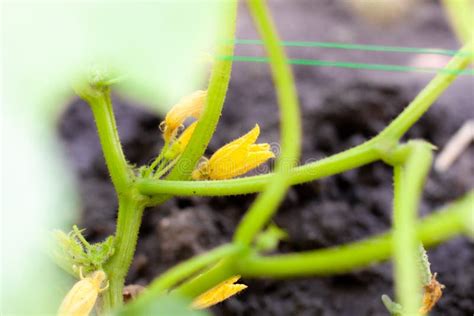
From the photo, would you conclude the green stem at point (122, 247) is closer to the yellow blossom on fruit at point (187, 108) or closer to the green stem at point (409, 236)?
the yellow blossom on fruit at point (187, 108)

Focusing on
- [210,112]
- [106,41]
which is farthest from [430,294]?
[106,41]

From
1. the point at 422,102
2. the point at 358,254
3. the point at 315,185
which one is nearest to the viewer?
the point at 358,254

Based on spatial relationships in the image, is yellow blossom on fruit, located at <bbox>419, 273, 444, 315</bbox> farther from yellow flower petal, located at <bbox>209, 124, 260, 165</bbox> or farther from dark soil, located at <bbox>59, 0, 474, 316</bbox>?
dark soil, located at <bbox>59, 0, 474, 316</bbox>

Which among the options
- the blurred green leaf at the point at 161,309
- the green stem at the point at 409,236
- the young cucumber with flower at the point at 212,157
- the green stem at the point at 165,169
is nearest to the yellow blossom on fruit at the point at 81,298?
the young cucumber with flower at the point at 212,157

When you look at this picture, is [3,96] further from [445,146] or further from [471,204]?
[445,146]

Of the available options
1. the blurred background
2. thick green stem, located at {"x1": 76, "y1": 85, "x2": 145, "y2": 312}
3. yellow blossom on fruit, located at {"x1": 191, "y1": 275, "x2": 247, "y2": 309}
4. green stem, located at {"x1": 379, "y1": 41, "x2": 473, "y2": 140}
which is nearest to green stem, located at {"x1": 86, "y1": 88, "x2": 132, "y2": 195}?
thick green stem, located at {"x1": 76, "y1": 85, "x2": 145, "y2": 312}

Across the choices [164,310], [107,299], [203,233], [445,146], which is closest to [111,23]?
[164,310]

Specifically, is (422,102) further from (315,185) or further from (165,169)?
(315,185)
